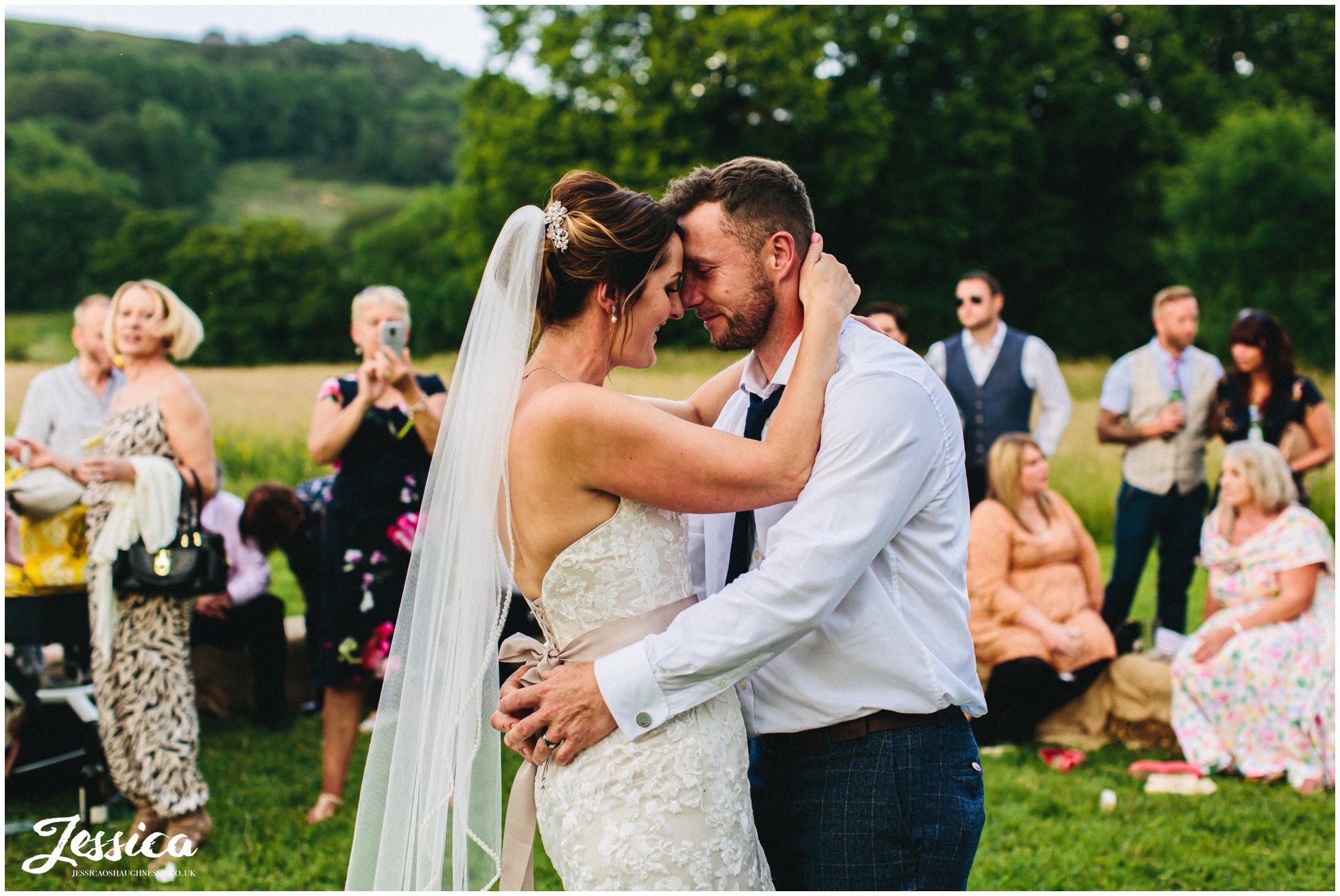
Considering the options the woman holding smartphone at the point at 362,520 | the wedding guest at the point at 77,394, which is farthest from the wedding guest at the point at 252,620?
the woman holding smartphone at the point at 362,520

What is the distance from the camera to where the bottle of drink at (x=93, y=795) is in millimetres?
4883

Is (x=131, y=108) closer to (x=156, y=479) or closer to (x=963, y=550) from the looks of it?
(x=156, y=479)

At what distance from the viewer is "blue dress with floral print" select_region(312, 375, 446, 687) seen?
4.92 meters

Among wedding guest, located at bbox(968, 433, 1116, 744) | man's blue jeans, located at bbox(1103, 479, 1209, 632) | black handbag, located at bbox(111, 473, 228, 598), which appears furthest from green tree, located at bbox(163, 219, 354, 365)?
wedding guest, located at bbox(968, 433, 1116, 744)

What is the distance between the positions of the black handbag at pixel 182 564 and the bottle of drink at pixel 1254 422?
6074 mm

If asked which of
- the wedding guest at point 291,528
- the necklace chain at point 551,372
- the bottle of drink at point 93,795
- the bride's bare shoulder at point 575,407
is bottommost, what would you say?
the bottle of drink at point 93,795

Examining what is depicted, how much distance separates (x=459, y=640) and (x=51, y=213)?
30.8m

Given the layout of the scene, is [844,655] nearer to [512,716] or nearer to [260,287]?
[512,716]

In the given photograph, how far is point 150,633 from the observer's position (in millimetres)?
4633

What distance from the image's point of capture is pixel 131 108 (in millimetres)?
45719

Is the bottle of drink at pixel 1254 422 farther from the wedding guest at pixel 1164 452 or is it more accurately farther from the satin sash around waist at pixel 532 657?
the satin sash around waist at pixel 532 657

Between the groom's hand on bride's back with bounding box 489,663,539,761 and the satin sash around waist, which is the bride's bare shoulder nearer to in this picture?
the satin sash around waist

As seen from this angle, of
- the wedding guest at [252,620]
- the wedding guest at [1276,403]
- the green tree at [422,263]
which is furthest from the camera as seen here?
the green tree at [422,263]

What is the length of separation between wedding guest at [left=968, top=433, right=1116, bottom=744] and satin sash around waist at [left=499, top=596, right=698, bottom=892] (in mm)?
3818
